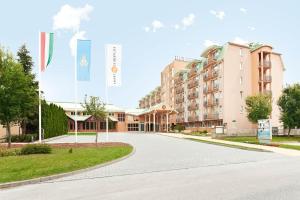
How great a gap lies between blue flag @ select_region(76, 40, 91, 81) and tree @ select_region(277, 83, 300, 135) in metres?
30.4

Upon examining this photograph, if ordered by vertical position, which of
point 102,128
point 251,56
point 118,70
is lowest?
point 102,128

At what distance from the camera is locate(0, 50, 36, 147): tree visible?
2322 centimetres

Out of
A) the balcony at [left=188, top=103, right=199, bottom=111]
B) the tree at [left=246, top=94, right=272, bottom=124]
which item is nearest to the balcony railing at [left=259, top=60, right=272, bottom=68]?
the tree at [left=246, top=94, right=272, bottom=124]

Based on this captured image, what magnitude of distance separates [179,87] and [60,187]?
76321 mm

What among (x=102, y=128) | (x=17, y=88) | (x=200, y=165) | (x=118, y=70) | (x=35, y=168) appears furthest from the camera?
(x=102, y=128)

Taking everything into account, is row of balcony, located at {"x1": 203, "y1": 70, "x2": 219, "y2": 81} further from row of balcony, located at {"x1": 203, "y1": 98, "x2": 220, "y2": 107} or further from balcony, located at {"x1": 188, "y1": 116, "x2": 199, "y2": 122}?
balcony, located at {"x1": 188, "y1": 116, "x2": 199, "y2": 122}

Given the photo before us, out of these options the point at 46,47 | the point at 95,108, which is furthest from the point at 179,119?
the point at 46,47

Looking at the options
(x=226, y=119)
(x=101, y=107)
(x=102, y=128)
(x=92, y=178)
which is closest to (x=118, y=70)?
(x=101, y=107)

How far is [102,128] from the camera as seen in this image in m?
81.6

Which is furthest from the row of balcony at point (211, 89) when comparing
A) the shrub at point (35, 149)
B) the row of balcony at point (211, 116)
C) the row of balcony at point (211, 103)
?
the shrub at point (35, 149)

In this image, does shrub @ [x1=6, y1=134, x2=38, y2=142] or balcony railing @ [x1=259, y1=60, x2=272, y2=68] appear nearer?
shrub @ [x1=6, y1=134, x2=38, y2=142]

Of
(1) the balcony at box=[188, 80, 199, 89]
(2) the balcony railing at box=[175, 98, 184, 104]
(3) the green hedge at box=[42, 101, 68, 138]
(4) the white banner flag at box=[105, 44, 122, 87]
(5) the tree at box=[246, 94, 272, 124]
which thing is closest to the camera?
(4) the white banner flag at box=[105, 44, 122, 87]

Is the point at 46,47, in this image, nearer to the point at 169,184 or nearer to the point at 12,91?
the point at 12,91

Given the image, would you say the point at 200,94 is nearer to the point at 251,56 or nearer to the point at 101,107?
the point at 251,56
